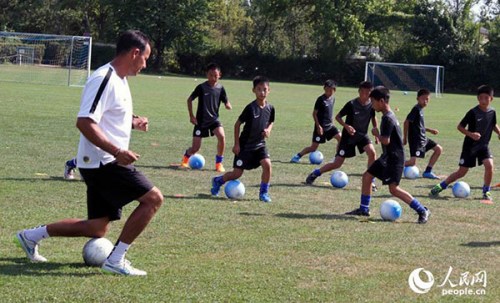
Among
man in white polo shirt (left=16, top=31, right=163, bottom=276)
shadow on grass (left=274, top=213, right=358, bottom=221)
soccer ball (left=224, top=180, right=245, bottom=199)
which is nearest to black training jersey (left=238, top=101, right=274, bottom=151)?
soccer ball (left=224, top=180, right=245, bottom=199)

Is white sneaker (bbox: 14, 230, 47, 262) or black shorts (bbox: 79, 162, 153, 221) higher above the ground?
black shorts (bbox: 79, 162, 153, 221)

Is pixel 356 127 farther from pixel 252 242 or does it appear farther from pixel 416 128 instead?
pixel 252 242

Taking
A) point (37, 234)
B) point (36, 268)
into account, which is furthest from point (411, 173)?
point (36, 268)

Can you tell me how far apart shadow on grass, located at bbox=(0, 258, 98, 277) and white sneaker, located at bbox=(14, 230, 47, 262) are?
67 mm

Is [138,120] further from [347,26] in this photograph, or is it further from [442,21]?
[347,26]

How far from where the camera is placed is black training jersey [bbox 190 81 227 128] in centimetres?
1476

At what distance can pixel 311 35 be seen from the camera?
6919cm

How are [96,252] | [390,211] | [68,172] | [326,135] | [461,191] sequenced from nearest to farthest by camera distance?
1. [96,252]
2. [390,211]
3. [68,172]
4. [461,191]
5. [326,135]

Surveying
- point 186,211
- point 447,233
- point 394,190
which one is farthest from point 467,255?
point 186,211

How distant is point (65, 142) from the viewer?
16.7 metres

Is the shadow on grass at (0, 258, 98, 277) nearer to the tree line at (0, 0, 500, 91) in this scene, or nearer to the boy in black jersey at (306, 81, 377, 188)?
the boy in black jersey at (306, 81, 377, 188)

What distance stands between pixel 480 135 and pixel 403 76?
131ft

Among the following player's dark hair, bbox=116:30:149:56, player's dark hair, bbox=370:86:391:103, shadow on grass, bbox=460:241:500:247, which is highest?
player's dark hair, bbox=116:30:149:56

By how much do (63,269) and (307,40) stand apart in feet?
213
